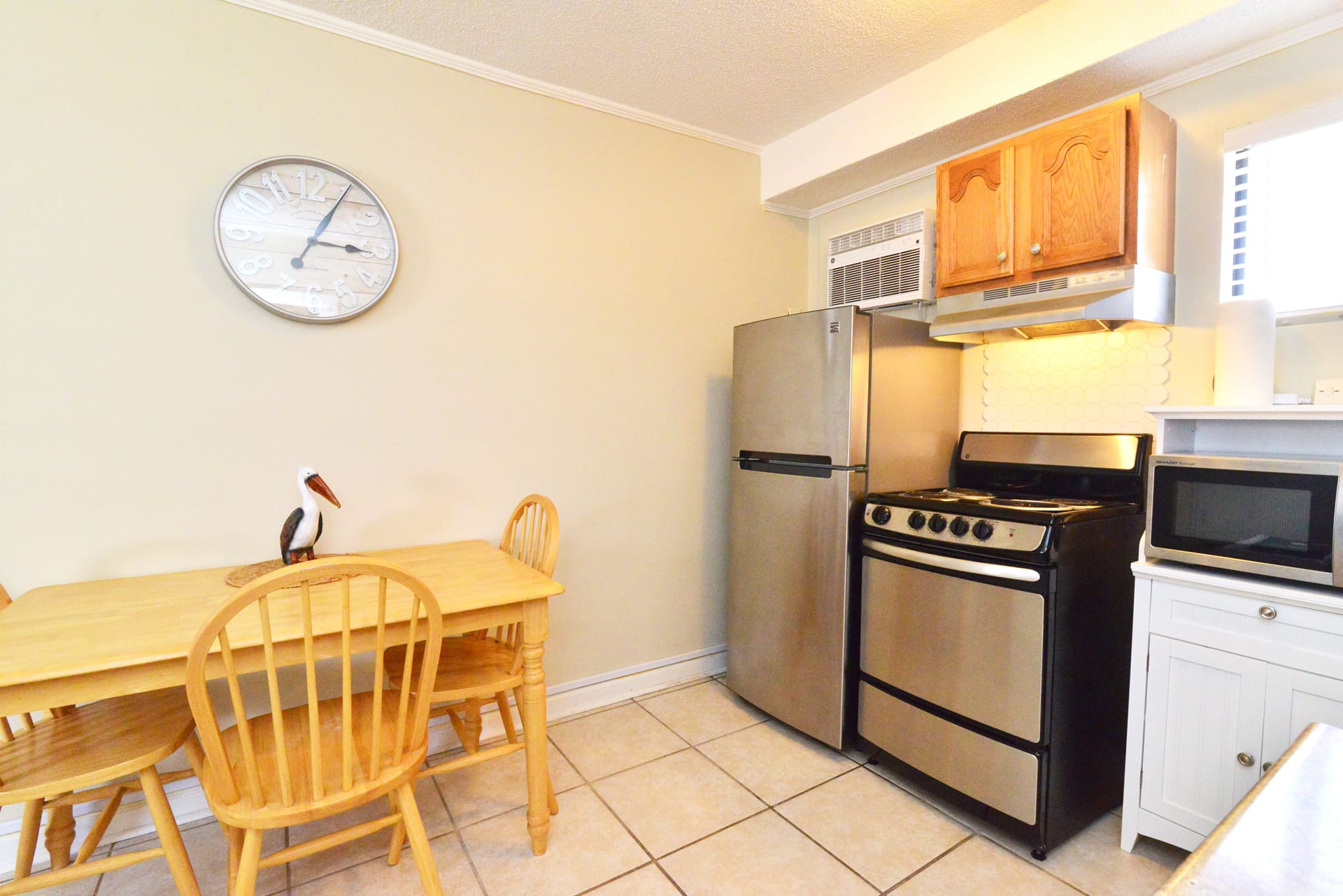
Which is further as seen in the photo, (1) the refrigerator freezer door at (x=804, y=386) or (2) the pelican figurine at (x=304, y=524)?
(1) the refrigerator freezer door at (x=804, y=386)

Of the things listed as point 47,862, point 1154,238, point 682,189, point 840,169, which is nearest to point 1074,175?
point 1154,238

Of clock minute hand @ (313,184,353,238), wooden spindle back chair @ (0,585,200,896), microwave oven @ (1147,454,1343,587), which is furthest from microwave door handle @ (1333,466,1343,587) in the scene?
clock minute hand @ (313,184,353,238)

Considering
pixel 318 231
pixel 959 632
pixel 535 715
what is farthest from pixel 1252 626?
pixel 318 231

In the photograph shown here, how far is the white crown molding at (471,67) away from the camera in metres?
2.05

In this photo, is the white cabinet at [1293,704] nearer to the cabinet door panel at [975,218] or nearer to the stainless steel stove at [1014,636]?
the stainless steel stove at [1014,636]

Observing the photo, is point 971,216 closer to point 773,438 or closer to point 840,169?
point 840,169

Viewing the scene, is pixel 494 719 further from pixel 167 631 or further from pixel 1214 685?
pixel 1214 685

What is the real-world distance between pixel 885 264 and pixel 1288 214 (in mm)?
1333

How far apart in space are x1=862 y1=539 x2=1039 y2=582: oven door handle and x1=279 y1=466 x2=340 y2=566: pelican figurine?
1812 mm

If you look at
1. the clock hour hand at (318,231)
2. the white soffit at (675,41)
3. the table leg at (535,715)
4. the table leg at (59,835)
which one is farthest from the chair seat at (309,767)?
the white soffit at (675,41)

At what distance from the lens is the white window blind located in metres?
1.72

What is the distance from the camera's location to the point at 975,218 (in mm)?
2250

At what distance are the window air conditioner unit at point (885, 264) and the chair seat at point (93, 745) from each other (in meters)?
2.79

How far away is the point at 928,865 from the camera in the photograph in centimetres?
176
